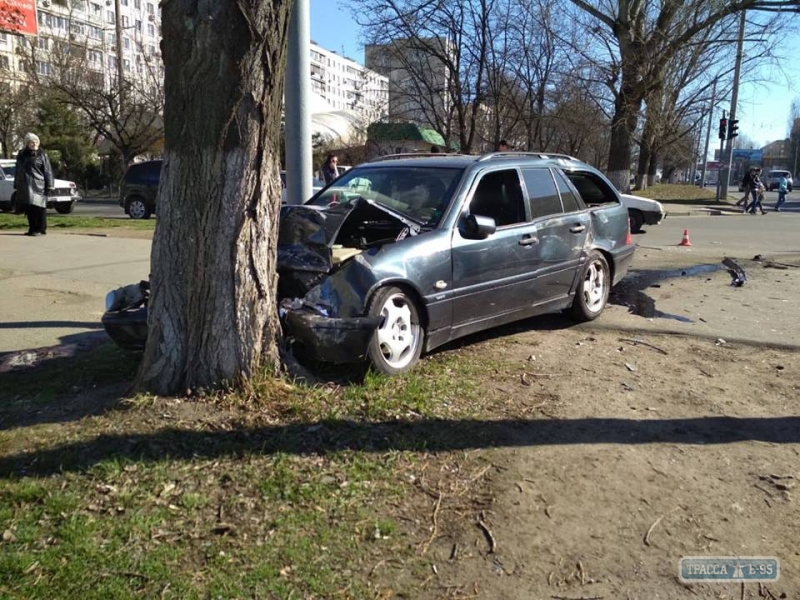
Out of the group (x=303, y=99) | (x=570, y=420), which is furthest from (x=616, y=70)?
(x=570, y=420)

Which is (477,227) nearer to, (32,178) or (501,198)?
(501,198)

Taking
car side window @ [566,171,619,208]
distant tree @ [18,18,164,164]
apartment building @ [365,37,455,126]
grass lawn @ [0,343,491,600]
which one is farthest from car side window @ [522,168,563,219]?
distant tree @ [18,18,164,164]

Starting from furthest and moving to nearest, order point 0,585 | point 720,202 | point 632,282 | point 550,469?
1. point 720,202
2. point 632,282
3. point 550,469
4. point 0,585

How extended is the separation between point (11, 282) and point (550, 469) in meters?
7.29

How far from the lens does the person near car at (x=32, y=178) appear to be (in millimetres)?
12008

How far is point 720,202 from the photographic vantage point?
3241 centimetres

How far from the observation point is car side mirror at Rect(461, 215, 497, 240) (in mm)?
5180

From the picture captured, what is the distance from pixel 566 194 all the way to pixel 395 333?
2.74m

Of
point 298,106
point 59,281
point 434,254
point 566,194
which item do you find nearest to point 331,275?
point 434,254

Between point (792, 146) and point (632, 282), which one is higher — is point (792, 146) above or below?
above

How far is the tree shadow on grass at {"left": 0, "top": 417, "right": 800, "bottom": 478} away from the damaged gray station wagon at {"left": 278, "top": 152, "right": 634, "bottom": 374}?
2.44 ft

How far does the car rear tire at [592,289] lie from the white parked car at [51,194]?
19.8 meters

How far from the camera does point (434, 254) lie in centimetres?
501

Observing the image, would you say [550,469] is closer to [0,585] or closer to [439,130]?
[0,585]
